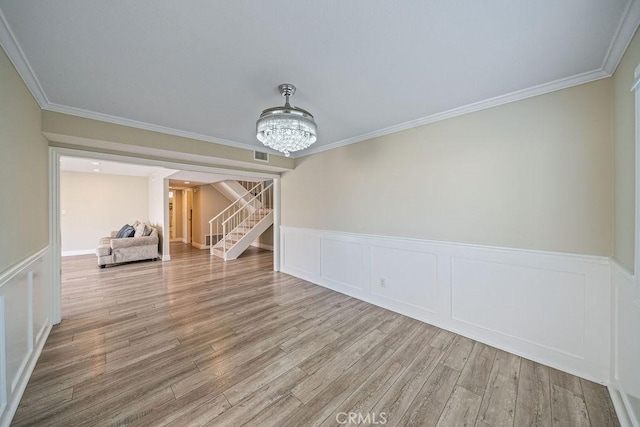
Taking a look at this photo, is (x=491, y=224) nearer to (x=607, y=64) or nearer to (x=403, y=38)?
(x=607, y=64)

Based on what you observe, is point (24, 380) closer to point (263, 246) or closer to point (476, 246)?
point (476, 246)

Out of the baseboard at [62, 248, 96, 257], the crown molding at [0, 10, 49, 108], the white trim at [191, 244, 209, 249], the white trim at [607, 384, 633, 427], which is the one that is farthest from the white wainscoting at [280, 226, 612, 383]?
the baseboard at [62, 248, 96, 257]

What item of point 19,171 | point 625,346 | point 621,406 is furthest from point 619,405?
point 19,171

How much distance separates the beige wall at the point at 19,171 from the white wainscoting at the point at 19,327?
11 centimetres

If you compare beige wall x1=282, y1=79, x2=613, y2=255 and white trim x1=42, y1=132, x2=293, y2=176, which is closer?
beige wall x1=282, y1=79, x2=613, y2=255

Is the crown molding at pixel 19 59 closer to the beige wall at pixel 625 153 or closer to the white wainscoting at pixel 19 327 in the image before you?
the white wainscoting at pixel 19 327

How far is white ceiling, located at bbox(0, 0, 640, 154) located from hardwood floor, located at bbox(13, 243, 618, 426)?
2300 millimetres

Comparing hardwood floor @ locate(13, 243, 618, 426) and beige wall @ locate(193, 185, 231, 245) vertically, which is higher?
beige wall @ locate(193, 185, 231, 245)

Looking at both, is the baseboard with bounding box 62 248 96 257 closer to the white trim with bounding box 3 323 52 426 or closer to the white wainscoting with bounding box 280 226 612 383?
the white trim with bounding box 3 323 52 426

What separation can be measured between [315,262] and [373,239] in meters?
1.30

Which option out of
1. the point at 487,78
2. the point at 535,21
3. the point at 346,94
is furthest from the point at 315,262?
the point at 535,21

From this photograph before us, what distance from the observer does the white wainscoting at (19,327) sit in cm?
139

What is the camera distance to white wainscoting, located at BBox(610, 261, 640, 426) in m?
1.33

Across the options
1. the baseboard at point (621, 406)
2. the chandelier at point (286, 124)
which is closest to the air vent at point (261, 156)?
the chandelier at point (286, 124)
